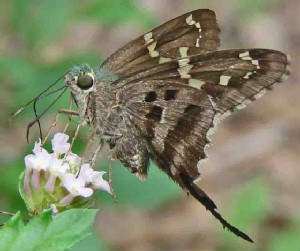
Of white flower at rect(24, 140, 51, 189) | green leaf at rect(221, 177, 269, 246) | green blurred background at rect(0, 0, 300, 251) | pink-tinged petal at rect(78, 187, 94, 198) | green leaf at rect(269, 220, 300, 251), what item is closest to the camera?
pink-tinged petal at rect(78, 187, 94, 198)

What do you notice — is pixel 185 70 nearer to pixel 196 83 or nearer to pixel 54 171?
pixel 196 83

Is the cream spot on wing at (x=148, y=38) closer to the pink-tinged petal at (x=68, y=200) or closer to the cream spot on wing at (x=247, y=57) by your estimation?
the cream spot on wing at (x=247, y=57)

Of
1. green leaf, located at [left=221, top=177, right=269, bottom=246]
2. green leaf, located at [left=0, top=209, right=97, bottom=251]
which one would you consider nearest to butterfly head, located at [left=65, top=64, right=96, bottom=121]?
green leaf, located at [left=0, top=209, right=97, bottom=251]

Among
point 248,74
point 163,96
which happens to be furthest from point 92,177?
point 248,74

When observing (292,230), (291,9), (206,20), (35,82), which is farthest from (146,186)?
(291,9)

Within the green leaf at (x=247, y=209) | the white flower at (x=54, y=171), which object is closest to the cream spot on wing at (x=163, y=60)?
the white flower at (x=54, y=171)

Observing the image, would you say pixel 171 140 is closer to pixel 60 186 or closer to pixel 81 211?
pixel 60 186

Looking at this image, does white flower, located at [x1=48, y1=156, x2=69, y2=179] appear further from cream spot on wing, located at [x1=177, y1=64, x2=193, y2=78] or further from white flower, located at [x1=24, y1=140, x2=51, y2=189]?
cream spot on wing, located at [x1=177, y1=64, x2=193, y2=78]

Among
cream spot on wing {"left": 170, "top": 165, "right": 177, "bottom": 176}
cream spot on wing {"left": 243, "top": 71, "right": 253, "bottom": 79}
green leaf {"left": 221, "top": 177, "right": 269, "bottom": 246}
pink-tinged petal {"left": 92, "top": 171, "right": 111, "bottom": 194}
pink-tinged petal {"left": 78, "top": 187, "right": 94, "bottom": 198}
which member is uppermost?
pink-tinged petal {"left": 78, "top": 187, "right": 94, "bottom": 198}
